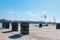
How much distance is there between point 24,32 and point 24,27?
0.95 m

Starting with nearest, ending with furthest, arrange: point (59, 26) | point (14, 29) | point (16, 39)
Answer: point (16, 39) → point (14, 29) → point (59, 26)

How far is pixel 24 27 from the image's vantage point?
64.7ft

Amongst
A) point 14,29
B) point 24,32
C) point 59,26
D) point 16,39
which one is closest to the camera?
point 16,39

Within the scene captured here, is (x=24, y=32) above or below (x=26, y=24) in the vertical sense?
below

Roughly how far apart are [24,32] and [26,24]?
1509 mm

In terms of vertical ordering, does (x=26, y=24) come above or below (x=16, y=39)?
above

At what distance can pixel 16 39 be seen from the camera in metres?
14.5

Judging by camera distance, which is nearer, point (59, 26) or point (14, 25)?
point (14, 25)

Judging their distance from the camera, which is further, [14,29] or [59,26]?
[59,26]

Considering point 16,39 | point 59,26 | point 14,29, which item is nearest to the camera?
point 16,39

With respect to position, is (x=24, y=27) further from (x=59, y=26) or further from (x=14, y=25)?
(x=59, y=26)

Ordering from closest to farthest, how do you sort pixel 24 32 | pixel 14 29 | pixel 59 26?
1. pixel 24 32
2. pixel 14 29
3. pixel 59 26

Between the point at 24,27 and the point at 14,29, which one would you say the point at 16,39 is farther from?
the point at 14,29

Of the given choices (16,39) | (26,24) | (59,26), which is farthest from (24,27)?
(59,26)
